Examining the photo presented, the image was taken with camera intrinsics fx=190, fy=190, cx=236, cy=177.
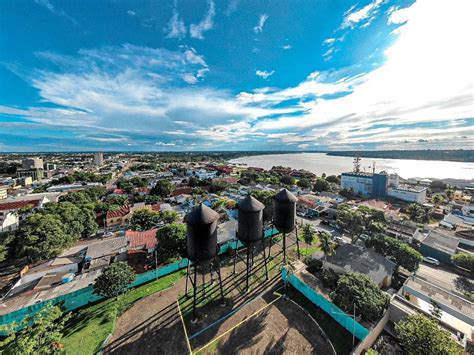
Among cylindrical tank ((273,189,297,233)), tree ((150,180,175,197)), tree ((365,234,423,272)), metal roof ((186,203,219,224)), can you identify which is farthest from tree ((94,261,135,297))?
tree ((150,180,175,197))

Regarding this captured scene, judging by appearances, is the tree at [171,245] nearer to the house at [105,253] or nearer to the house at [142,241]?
the house at [142,241]

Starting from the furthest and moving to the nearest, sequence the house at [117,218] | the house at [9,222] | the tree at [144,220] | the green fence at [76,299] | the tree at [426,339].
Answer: the house at [117,218] < the tree at [144,220] < the house at [9,222] < the green fence at [76,299] < the tree at [426,339]

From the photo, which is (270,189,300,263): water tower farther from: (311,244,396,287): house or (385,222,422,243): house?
(385,222,422,243): house


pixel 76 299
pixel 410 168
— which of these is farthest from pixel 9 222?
pixel 410 168

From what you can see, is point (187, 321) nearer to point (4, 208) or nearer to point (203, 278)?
point (203, 278)

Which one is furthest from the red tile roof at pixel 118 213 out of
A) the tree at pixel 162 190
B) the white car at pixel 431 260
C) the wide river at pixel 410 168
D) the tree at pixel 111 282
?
the wide river at pixel 410 168

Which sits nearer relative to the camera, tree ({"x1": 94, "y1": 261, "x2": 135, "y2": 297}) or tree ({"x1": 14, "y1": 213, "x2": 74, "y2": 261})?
tree ({"x1": 94, "y1": 261, "x2": 135, "y2": 297})

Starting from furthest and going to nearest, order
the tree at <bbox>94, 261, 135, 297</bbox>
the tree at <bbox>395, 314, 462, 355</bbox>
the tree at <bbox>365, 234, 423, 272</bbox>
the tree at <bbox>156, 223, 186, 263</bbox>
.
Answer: the tree at <bbox>156, 223, 186, 263</bbox> < the tree at <bbox>365, 234, 423, 272</bbox> < the tree at <bbox>94, 261, 135, 297</bbox> < the tree at <bbox>395, 314, 462, 355</bbox>
